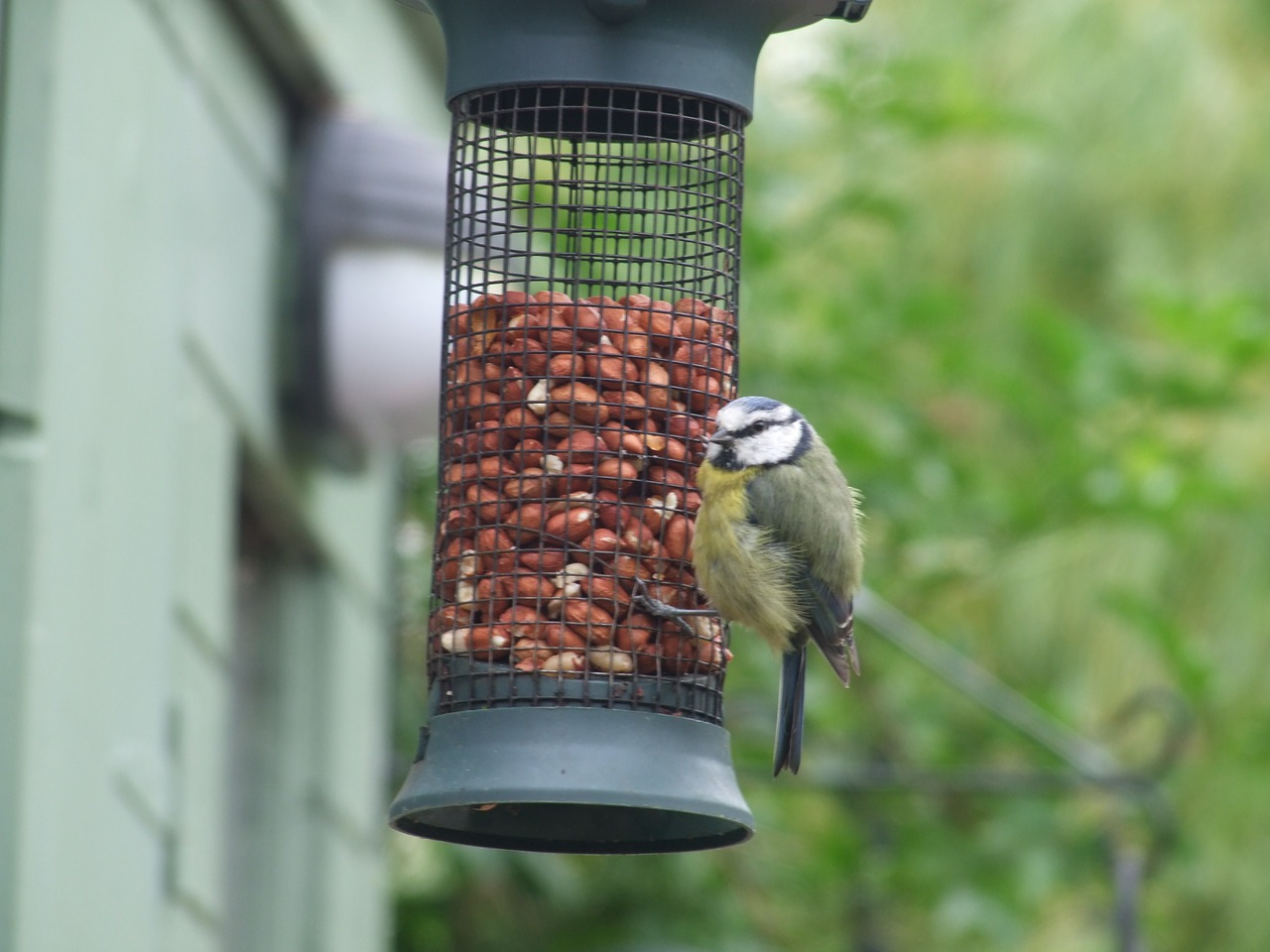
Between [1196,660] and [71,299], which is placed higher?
[71,299]

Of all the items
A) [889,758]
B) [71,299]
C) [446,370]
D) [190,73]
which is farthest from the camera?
[889,758]

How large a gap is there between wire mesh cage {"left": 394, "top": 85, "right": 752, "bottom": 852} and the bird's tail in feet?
0.54

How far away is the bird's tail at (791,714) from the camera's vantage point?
11.1ft

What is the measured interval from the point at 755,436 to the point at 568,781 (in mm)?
745

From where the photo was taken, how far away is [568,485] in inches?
124

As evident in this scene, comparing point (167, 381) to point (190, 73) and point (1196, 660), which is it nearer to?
point (190, 73)

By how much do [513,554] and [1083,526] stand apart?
427 centimetres

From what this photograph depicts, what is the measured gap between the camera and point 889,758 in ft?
22.9

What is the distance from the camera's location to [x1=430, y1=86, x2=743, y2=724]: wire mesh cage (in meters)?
3.08

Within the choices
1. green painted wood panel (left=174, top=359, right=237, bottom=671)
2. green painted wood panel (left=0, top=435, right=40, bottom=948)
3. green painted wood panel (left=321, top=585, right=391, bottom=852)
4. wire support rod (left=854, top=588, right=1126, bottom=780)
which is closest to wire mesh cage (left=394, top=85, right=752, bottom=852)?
green painted wood panel (left=0, top=435, right=40, bottom=948)

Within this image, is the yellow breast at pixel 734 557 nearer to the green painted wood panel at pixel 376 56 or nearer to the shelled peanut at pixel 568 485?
the shelled peanut at pixel 568 485

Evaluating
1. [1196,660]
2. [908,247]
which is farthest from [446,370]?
[908,247]

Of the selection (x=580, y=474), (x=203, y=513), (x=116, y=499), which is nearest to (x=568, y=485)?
(x=580, y=474)

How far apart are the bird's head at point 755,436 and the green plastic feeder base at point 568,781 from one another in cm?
46
